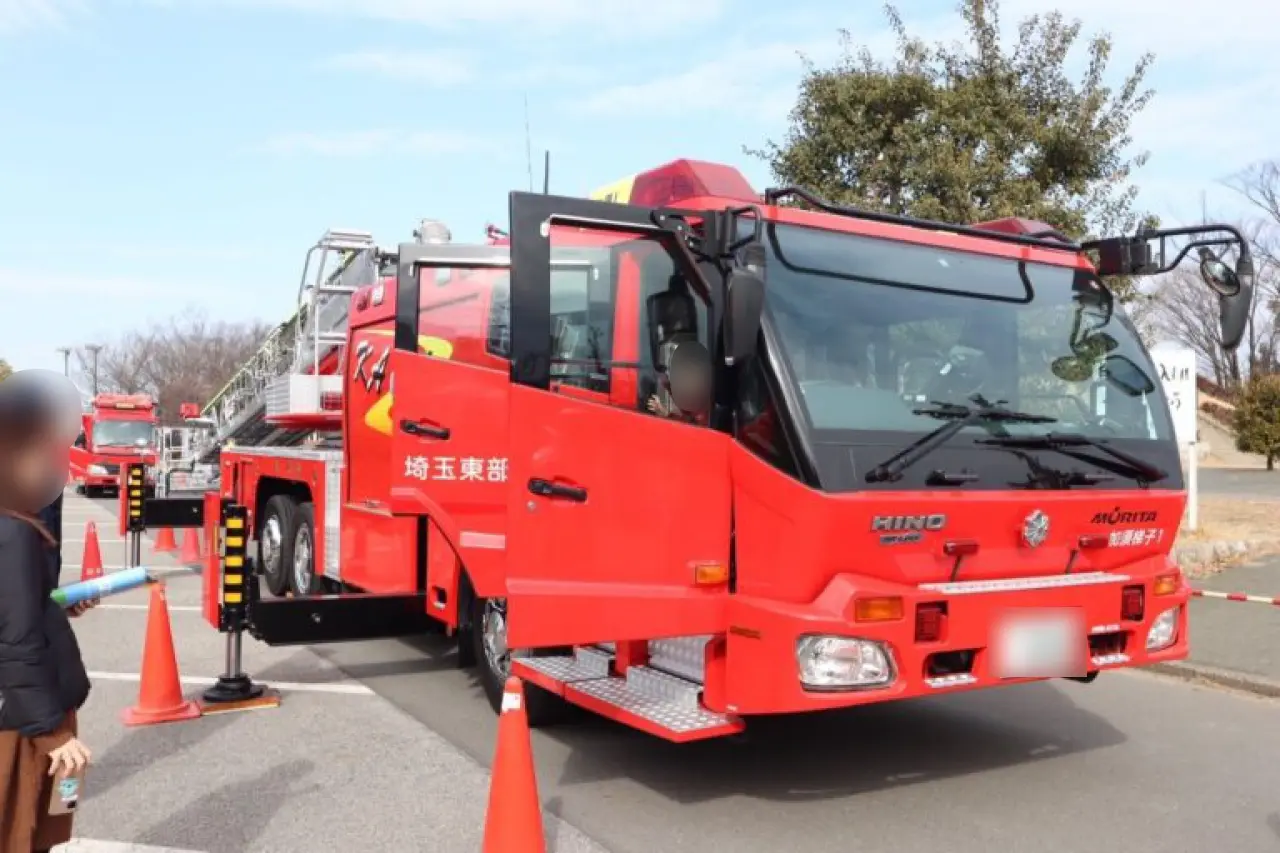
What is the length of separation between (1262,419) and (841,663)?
37.2 meters

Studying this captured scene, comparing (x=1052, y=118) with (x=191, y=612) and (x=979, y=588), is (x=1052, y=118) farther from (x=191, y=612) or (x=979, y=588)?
(x=191, y=612)

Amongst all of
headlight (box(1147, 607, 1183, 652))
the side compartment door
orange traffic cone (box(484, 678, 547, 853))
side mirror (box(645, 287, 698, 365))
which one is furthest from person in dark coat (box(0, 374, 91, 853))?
headlight (box(1147, 607, 1183, 652))

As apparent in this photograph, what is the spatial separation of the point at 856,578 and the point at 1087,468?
139 centimetres

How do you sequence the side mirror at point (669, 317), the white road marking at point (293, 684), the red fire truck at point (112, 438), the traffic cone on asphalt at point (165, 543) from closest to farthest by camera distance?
the side mirror at point (669, 317)
the white road marking at point (293, 684)
the traffic cone on asphalt at point (165, 543)
the red fire truck at point (112, 438)

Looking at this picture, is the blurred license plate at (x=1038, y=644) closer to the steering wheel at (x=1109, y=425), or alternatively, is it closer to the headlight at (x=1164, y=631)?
the headlight at (x=1164, y=631)

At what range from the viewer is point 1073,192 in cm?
1333

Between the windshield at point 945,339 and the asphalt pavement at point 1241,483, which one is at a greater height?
the windshield at point 945,339

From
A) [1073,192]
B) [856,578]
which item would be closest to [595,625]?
[856,578]

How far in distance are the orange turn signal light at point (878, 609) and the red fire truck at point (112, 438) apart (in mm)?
31844

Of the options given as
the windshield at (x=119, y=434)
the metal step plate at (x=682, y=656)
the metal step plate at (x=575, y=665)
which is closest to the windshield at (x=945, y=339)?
the metal step plate at (x=682, y=656)

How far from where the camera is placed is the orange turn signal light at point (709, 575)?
15.3ft

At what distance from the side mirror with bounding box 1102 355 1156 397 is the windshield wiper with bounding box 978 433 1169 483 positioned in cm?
38

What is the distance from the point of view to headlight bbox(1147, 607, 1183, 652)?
17.3ft

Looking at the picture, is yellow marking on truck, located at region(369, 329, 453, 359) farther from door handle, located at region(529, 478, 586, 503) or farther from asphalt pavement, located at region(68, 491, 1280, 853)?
asphalt pavement, located at region(68, 491, 1280, 853)
